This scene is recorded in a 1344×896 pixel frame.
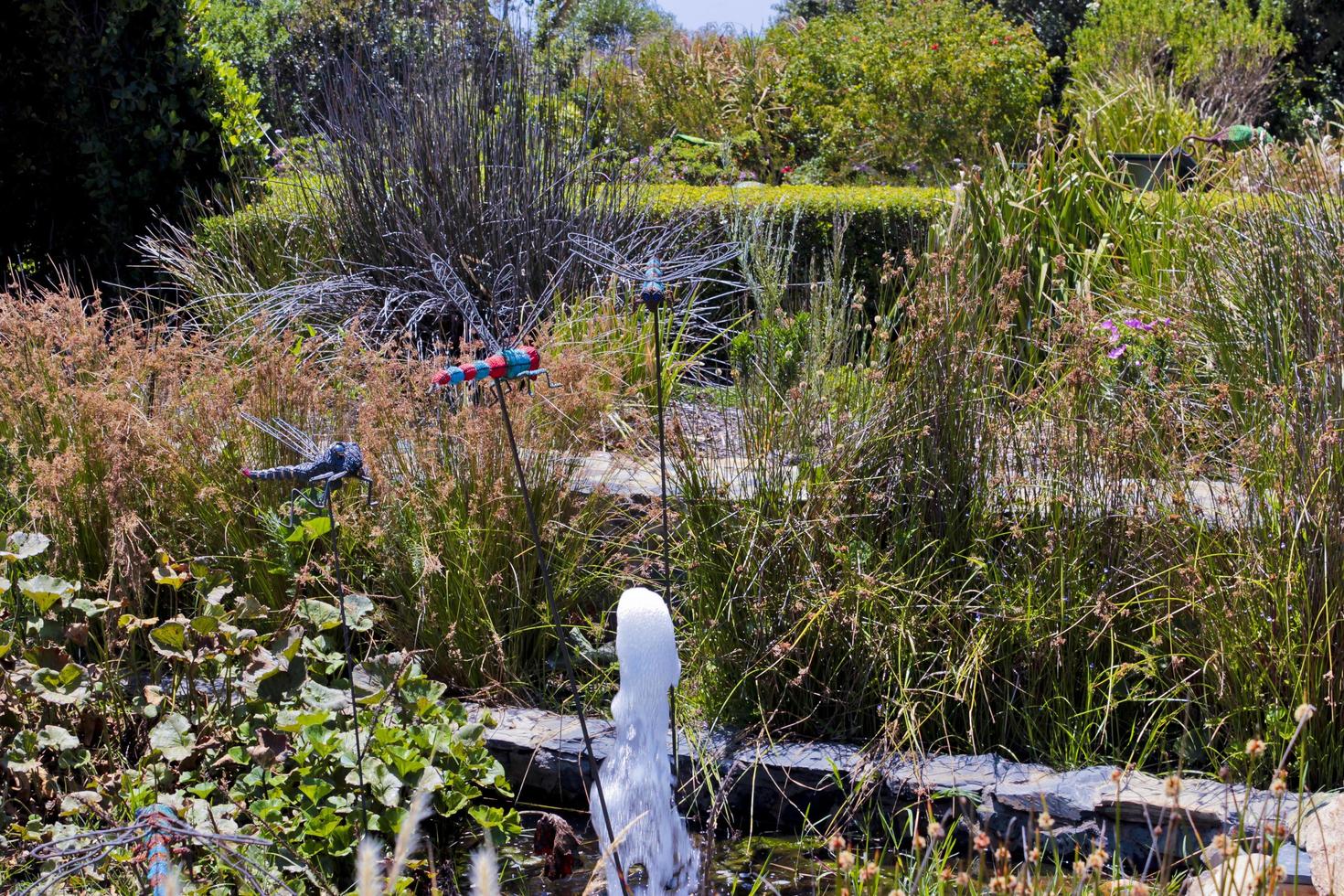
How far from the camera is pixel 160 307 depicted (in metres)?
7.11

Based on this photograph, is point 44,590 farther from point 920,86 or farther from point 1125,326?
point 920,86

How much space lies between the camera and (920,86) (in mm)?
10984

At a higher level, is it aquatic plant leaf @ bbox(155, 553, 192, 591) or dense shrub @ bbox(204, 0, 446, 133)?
dense shrub @ bbox(204, 0, 446, 133)

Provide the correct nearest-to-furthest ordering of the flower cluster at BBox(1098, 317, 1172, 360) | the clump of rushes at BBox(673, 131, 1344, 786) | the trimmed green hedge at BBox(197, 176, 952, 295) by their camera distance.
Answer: the clump of rushes at BBox(673, 131, 1344, 786), the flower cluster at BBox(1098, 317, 1172, 360), the trimmed green hedge at BBox(197, 176, 952, 295)

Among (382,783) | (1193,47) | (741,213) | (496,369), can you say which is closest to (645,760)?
(496,369)

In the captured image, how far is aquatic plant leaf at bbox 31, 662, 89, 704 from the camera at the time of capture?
104 inches

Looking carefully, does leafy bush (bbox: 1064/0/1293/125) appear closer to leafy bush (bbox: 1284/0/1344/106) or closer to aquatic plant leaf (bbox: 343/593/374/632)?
leafy bush (bbox: 1284/0/1344/106)

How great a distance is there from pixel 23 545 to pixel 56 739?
568 millimetres

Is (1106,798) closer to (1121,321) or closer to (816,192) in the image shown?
(1121,321)

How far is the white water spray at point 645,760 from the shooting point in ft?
6.09

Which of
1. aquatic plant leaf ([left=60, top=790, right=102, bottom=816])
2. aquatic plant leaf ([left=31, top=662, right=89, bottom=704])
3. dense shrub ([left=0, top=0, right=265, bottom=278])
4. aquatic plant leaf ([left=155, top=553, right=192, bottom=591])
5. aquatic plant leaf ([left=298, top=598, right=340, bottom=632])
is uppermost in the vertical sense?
dense shrub ([left=0, top=0, right=265, bottom=278])

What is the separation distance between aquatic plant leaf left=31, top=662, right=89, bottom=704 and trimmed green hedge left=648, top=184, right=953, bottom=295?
452 centimetres

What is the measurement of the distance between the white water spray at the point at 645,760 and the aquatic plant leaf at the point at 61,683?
1.24m

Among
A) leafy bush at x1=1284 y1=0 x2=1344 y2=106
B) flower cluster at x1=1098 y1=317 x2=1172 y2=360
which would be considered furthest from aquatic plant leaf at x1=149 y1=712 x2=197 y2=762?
leafy bush at x1=1284 y1=0 x2=1344 y2=106
